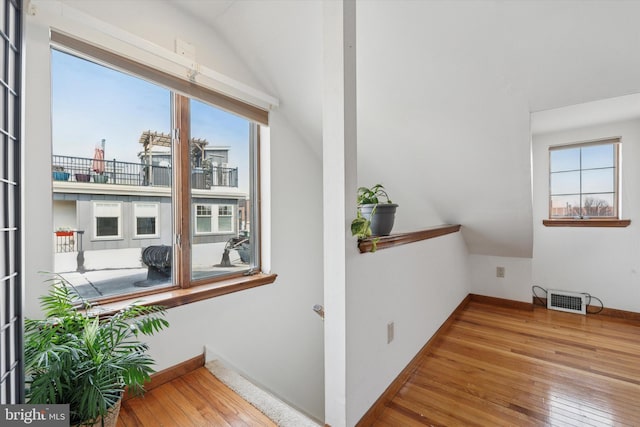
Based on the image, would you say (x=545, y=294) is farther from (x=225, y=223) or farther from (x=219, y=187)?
(x=219, y=187)

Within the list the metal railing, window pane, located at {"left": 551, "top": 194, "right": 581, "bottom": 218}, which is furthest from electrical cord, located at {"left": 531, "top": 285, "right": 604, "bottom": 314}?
the metal railing

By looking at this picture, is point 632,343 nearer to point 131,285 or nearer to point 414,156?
point 414,156

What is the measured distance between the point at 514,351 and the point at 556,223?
→ 1.71 m

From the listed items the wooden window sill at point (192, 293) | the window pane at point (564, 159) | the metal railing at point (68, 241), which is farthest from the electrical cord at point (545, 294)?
the metal railing at point (68, 241)

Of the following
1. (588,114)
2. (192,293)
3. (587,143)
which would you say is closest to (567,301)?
(587,143)

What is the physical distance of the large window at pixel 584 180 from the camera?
9.37 feet

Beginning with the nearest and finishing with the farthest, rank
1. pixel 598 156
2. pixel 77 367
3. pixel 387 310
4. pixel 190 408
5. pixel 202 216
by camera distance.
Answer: pixel 77 367
pixel 190 408
pixel 387 310
pixel 202 216
pixel 598 156

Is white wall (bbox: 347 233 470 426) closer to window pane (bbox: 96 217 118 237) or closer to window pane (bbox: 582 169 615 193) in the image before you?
window pane (bbox: 96 217 118 237)

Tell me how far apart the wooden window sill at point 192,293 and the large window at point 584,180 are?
3232 millimetres

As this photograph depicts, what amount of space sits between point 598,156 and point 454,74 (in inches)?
90.0

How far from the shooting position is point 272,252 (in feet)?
7.92

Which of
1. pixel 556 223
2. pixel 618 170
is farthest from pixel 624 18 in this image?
pixel 556 223

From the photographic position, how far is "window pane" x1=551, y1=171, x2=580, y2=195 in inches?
121

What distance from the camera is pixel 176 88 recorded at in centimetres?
177
